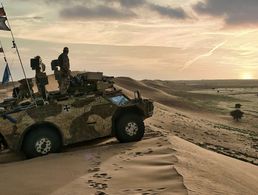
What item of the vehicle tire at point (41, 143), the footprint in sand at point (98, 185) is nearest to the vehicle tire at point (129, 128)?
the vehicle tire at point (41, 143)

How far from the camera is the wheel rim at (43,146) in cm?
1164

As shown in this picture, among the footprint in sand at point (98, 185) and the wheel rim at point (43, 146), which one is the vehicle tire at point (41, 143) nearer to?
the wheel rim at point (43, 146)

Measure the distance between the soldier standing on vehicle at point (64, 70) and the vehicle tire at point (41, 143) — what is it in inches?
64.1

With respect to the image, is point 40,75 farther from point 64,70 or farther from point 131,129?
point 131,129

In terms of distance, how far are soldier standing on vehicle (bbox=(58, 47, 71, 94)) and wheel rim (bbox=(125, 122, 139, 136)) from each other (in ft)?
6.78

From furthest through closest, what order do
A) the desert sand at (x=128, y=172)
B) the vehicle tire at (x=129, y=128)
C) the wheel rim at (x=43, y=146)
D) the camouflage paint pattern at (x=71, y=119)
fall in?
the vehicle tire at (x=129, y=128) → the wheel rim at (x=43, y=146) → the camouflage paint pattern at (x=71, y=119) → the desert sand at (x=128, y=172)

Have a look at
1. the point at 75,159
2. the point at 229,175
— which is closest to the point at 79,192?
the point at 75,159

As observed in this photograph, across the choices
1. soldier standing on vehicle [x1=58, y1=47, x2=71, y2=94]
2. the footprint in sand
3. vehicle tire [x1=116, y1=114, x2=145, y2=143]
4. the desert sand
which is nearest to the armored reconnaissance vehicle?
vehicle tire [x1=116, y1=114, x2=145, y2=143]

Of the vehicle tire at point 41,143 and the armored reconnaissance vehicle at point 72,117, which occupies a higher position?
the armored reconnaissance vehicle at point 72,117

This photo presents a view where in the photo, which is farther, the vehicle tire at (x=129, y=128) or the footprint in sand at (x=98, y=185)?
the vehicle tire at (x=129, y=128)

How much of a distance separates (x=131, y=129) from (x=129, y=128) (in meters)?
0.09

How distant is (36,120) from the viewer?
1165cm

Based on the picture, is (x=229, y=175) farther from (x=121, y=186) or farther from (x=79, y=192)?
(x=79, y=192)

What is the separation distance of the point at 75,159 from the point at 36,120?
66.0 inches
